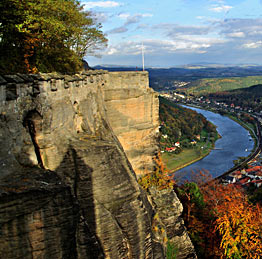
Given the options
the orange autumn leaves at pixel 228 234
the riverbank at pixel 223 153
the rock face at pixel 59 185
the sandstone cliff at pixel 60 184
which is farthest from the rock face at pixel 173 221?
the riverbank at pixel 223 153

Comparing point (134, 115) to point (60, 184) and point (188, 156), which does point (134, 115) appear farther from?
point (188, 156)

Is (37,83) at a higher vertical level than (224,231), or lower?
higher

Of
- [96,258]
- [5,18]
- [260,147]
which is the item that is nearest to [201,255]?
[96,258]

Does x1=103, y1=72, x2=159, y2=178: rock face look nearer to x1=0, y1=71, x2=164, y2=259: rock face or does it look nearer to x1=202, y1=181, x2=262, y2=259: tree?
x1=0, y1=71, x2=164, y2=259: rock face

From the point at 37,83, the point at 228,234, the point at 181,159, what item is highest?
the point at 37,83

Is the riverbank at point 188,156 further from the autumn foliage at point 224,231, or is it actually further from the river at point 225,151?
the autumn foliage at point 224,231

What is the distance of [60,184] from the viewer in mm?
7891

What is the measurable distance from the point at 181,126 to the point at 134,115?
9211 centimetres

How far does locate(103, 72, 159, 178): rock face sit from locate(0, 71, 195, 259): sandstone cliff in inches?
229

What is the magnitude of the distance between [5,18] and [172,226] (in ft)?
49.7

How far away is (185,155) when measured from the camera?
288 feet

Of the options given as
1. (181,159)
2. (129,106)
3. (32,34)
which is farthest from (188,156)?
(32,34)

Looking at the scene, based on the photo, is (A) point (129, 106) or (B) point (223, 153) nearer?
(A) point (129, 106)

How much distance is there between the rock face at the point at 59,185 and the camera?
727 cm
